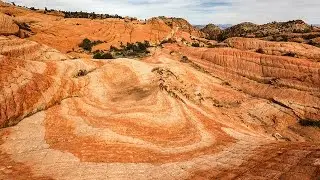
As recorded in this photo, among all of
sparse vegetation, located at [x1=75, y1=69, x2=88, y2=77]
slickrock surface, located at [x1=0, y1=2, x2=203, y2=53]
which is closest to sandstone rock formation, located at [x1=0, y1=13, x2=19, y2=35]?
slickrock surface, located at [x1=0, y1=2, x2=203, y2=53]

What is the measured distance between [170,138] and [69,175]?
12.3 m

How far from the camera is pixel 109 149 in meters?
33.3

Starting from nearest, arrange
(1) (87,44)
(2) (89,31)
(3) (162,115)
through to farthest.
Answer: (3) (162,115) → (1) (87,44) → (2) (89,31)

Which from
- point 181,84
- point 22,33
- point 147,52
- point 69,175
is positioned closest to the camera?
point 69,175

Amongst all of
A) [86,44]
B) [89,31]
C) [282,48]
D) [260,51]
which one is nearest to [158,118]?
[260,51]

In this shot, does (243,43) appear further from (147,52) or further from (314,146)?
(314,146)

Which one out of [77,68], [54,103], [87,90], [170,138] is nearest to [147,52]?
[77,68]

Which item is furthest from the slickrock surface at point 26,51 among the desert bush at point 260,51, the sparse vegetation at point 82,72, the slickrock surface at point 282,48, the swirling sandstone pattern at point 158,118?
the slickrock surface at point 282,48

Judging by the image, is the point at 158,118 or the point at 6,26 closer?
the point at 158,118

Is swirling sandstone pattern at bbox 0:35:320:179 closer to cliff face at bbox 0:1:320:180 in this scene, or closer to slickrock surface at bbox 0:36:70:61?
cliff face at bbox 0:1:320:180

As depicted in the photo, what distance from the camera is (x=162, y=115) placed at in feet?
141

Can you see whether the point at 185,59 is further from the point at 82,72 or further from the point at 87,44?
the point at 87,44

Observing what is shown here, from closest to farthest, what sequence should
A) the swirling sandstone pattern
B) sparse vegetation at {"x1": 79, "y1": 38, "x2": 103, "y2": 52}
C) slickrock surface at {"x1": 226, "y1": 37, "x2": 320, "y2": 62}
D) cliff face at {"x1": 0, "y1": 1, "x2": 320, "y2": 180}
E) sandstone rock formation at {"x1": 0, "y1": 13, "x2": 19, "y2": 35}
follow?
the swirling sandstone pattern → cliff face at {"x1": 0, "y1": 1, "x2": 320, "y2": 180} → slickrock surface at {"x1": 226, "y1": 37, "x2": 320, "y2": 62} → sandstone rock formation at {"x1": 0, "y1": 13, "x2": 19, "y2": 35} → sparse vegetation at {"x1": 79, "y1": 38, "x2": 103, "y2": 52}

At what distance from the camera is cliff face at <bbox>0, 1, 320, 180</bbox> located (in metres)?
29.9
